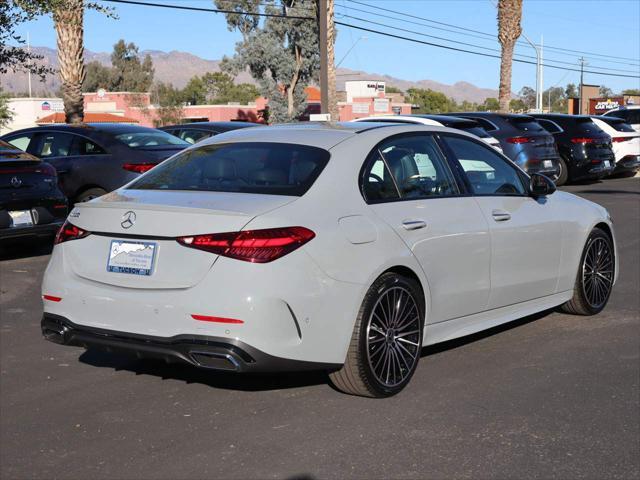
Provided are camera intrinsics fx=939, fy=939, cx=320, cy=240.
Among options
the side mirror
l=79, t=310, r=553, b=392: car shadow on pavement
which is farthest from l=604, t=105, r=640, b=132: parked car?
l=79, t=310, r=553, b=392: car shadow on pavement

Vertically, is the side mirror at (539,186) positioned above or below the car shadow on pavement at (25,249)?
above

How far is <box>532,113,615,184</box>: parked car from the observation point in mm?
21188

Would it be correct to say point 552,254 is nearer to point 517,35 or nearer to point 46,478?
point 46,478

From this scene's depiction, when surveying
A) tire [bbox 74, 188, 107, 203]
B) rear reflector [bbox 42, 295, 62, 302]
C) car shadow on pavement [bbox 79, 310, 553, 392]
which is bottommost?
car shadow on pavement [bbox 79, 310, 553, 392]

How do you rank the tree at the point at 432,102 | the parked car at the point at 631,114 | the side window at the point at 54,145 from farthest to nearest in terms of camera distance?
the tree at the point at 432,102 → the parked car at the point at 631,114 → the side window at the point at 54,145

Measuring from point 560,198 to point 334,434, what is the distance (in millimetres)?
3380

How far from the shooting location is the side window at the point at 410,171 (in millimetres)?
5852

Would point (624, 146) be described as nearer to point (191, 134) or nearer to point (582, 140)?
point (582, 140)

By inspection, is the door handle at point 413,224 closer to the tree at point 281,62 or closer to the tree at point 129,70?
the tree at point 281,62

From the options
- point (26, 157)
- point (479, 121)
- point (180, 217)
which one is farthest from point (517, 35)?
point (180, 217)

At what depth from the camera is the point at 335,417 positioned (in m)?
5.31

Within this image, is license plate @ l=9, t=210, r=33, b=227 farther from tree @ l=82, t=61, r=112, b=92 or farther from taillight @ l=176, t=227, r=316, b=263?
tree @ l=82, t=61, r=112, b=92

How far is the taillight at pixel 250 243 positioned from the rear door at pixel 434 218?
0.84m

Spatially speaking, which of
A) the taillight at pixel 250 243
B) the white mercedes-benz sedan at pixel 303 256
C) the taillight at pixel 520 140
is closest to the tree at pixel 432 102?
the taillight at pixel 520 140
